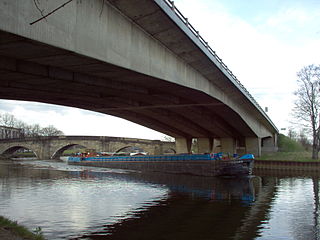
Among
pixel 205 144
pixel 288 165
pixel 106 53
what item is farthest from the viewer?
pixel 205 144

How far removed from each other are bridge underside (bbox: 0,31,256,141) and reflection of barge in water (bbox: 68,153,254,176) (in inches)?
180

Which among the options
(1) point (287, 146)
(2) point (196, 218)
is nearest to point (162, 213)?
(2) point (196, 218)

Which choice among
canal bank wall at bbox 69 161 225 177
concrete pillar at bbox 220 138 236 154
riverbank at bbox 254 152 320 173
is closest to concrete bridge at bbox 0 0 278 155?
canal bank wall at bbox 69 161 225 177

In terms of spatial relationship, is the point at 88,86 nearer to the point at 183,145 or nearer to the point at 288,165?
the point at 288,165

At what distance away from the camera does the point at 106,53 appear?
11.4m

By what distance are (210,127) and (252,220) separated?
28398mm

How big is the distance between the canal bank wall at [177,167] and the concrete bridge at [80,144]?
16.9 meters

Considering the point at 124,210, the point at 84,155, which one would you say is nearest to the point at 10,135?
the point at 84,155

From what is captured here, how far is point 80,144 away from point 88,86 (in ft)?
174

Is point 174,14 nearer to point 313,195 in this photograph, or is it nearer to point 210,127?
point 313,195

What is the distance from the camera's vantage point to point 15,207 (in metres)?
14.8

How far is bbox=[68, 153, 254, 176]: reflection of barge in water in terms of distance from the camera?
1268 inches

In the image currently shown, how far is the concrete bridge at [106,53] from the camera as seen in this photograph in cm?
880

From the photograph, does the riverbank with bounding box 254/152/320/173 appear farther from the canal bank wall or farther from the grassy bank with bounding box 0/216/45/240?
the grassy bank with bounding box 0/216/45/240
